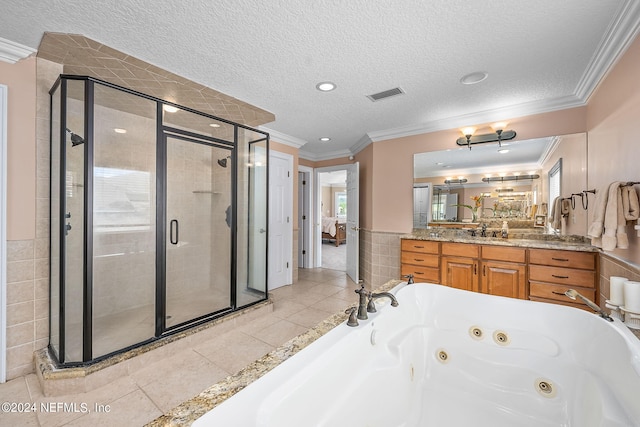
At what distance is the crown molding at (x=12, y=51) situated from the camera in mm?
1803

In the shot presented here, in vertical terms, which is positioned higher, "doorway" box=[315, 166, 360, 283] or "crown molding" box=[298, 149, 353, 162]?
"crown molding" box=[298, 149, 353, 162]

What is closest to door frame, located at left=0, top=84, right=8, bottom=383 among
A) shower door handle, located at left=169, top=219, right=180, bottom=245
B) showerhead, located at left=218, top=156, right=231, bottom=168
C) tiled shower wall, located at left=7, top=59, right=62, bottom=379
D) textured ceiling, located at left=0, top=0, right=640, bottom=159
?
tiled shower wall, located at left=7, top=59, right=62, bottom=379

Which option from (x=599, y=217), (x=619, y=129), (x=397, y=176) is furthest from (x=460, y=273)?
(x=619, y=129)

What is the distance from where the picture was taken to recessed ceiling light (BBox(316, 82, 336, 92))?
246 cm

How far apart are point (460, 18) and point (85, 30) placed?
238 cm

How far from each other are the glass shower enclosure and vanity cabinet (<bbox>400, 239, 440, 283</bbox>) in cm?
180

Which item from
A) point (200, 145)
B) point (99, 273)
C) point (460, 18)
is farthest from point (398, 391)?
point (99, 273)

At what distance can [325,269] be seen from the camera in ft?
17.6

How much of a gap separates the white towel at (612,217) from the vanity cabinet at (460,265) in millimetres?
1170

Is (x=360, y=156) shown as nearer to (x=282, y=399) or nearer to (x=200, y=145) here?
(x=200, y=145)

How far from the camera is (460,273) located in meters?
2.98

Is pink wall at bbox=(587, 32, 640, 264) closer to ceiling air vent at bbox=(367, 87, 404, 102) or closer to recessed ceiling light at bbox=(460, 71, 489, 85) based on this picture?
recessed ceiling light at bbox=(460, 71, 489, 85)

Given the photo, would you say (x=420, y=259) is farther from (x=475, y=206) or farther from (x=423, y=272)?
(x=475, y=206)

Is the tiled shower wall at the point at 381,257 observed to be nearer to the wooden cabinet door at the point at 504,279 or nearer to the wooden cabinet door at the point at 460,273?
the wooden cabinet door at the point at 460,273
